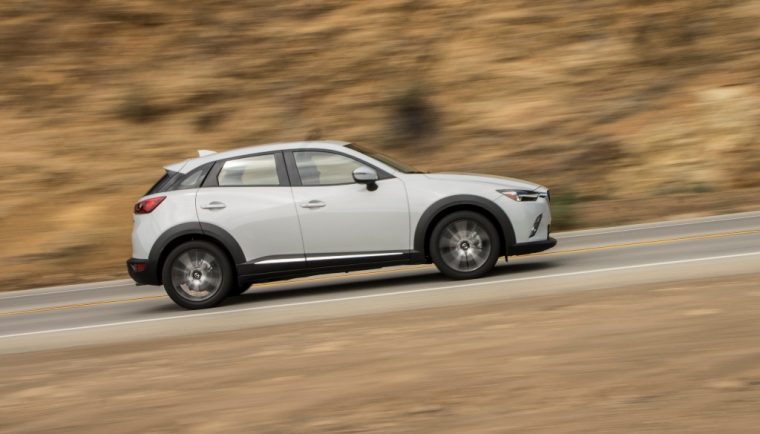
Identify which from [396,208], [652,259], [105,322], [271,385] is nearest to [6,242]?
[105,322]

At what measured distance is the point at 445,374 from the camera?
277 inches

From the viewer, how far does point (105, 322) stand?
459 inches

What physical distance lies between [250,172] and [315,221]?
3.04 feet

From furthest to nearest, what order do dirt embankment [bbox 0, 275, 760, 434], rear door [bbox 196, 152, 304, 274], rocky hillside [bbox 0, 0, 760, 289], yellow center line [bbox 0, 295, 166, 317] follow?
1. rocky hillside [bbox 0, 0, 760, 289]
2. yellow center line [bbox 0, 295, 166, 317]
3. rear door [bbox 196, 152, 304, 274]
4. dirt embankment [bbox 0, 275, 760, 434]

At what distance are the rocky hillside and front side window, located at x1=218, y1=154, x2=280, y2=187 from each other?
6.99 metres

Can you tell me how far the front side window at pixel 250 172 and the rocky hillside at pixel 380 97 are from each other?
22.9ft

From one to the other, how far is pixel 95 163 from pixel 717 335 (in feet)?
58.0

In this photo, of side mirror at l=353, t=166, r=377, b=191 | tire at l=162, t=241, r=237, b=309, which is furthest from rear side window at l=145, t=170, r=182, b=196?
side mirror at l=353, t=166, r=377, b=191

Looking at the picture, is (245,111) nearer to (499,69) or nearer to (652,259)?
(499,69)

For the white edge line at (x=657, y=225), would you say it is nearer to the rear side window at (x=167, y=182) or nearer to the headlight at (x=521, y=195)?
the headlight at (x=521, y=195)

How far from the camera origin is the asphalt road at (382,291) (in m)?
10.4

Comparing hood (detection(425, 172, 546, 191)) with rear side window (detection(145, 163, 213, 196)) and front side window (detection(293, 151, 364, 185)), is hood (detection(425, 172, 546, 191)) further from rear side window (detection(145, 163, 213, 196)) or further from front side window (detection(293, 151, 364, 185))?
rear side window (detection(145, 163, 213, 196))

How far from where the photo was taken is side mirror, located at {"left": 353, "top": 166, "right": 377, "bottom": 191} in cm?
1152

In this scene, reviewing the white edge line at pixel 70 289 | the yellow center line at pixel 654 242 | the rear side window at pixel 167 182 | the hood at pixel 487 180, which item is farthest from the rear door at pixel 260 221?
the white edge line at pixel 70 289
